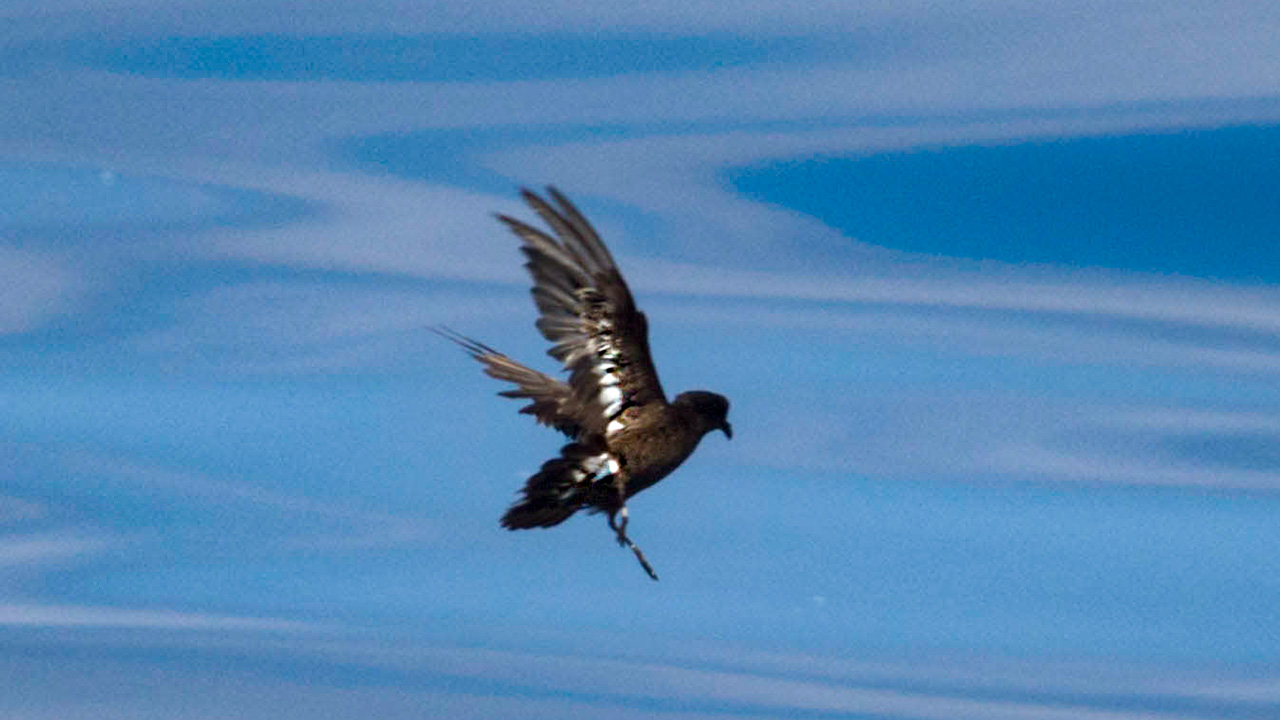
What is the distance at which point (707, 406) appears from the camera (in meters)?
13.0

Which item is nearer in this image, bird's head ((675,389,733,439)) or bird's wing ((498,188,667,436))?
bird's wing ((498,188,667,436))

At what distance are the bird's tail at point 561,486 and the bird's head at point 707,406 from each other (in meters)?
0.68

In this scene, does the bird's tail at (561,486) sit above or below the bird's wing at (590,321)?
below

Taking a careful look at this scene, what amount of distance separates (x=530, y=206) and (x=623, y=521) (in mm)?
1759

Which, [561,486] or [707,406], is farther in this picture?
[707,406]

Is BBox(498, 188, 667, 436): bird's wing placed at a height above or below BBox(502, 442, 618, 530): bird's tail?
above

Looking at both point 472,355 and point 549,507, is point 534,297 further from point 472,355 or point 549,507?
point 472,355

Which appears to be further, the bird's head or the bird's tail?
the bird's head

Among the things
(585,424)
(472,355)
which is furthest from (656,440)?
(472,355)

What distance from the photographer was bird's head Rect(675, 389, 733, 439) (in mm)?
12906

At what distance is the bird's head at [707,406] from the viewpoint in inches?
508

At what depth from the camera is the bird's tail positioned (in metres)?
12.3

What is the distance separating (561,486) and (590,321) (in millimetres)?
890

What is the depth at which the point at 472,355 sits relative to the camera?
14.6 meters
